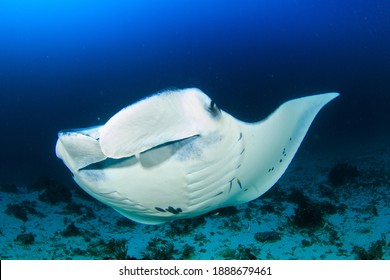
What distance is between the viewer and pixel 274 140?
7.98ft

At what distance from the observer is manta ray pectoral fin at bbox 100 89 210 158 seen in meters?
1.29

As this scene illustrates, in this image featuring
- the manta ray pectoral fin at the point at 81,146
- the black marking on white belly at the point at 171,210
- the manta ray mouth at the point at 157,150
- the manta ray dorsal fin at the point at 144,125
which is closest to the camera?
the manta ray dorsal fin at the point at 144,125

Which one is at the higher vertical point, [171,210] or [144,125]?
[144,125]

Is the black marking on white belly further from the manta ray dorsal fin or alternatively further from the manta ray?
the manta ray dorsal fin

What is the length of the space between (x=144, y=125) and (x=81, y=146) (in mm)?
456

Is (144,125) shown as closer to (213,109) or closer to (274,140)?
(213,109)

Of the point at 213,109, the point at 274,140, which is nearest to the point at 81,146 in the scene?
the point at 213,109

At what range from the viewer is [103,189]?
1946 millimetres

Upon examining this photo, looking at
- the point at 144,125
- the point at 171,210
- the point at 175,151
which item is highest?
the point at 144,125

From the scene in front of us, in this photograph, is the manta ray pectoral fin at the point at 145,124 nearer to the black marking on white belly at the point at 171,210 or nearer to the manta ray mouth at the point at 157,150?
the manta ray mouth at the point at 157,150

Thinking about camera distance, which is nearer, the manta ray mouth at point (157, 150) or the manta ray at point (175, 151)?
the manta ray at point (175, 151)

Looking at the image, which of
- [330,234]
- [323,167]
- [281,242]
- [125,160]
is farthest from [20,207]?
[323,167]

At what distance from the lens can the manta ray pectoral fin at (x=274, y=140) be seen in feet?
7.11

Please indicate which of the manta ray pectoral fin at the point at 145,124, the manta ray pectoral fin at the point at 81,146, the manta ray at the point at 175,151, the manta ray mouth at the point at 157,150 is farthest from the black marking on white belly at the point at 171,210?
the manta ray pectoral fin at the point at 145,124
